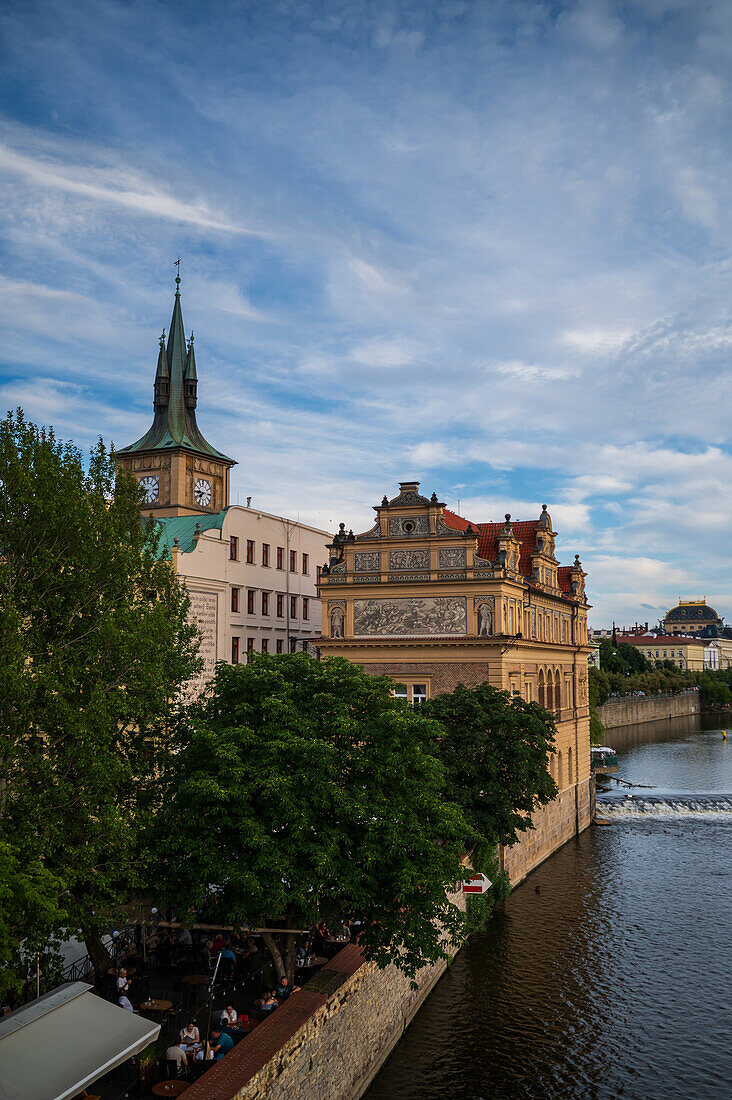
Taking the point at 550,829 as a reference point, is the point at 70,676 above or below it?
above

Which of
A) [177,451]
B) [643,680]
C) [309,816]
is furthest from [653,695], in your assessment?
[309,816]

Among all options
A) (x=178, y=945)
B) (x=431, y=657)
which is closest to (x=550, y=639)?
(x=431, y=657)

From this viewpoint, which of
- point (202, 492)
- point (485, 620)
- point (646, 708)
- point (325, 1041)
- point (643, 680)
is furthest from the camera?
point (643, 680)

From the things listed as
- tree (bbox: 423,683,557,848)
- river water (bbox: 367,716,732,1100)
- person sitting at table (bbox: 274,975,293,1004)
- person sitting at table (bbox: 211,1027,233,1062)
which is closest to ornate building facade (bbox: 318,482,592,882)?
river water (bbox: 367,716,732,1100)

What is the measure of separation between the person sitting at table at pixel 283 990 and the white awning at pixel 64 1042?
543 cm

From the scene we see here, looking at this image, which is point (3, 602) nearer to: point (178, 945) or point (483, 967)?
point (178, 945)

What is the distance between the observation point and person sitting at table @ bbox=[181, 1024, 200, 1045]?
2050 centimetres

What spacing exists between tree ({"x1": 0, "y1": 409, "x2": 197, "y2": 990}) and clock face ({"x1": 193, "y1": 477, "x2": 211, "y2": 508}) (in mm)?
54228

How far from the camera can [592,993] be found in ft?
102

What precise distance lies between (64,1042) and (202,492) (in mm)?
62711

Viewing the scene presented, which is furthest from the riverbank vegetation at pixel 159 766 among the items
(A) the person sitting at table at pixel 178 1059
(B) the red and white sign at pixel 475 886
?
(B) the red and white sign at pixel 475 886

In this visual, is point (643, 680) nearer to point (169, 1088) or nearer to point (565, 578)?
point (565, 578)

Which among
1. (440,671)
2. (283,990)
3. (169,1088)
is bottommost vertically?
(169,1088)

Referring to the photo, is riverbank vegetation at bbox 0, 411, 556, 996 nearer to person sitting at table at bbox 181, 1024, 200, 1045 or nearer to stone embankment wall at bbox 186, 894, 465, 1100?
stone embankment wall at bbox 186, 894, 465, 1100
